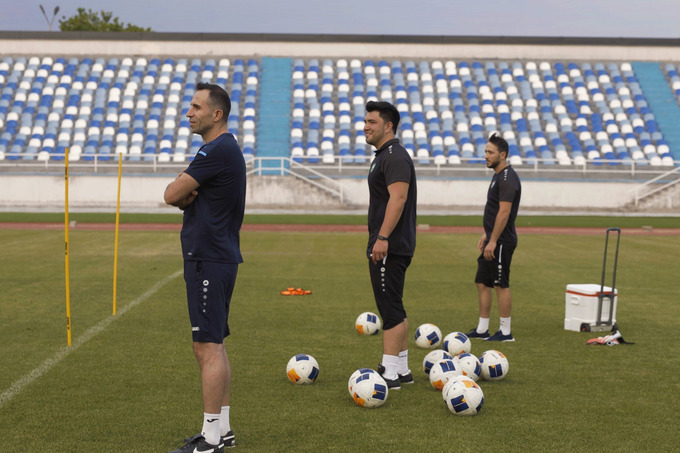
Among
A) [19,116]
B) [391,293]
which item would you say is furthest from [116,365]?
[19,116]

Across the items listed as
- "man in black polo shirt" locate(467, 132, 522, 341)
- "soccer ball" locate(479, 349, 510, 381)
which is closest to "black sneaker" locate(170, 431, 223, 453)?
"soccer ball" locate(479, 349, 510, 381)

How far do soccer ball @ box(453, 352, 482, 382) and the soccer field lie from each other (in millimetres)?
134

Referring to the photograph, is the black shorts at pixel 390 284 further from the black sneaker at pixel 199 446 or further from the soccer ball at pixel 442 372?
the black sneaker at pixel 199 446

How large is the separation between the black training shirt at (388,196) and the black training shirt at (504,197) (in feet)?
7.54

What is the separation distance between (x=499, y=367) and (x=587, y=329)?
9.91ft

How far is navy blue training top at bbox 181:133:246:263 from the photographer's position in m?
5.08

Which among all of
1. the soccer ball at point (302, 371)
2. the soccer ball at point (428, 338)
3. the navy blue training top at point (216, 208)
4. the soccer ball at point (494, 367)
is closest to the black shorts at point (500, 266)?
the soccer ball at point (428, 338)

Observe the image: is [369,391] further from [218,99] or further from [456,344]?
[218,99]

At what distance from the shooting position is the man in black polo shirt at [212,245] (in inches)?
202

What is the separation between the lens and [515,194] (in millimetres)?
9023

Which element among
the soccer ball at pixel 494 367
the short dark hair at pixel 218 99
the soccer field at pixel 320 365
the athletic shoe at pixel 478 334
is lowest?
the soccer field at pixel 320 365

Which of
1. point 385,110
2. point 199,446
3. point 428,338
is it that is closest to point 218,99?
point 385,110

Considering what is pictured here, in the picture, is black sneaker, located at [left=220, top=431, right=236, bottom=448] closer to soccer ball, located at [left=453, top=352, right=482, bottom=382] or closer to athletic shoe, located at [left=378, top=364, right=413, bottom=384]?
athletic shoe, located at [left=378, top=364, right=413, bottom=384]

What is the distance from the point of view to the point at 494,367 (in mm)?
7367
